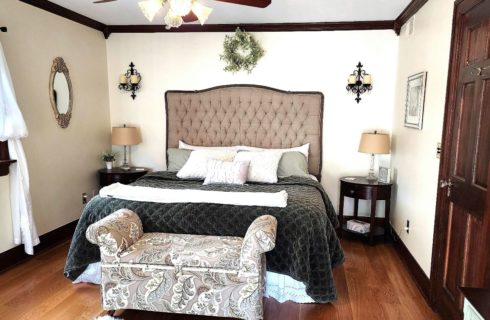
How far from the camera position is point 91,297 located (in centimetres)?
284

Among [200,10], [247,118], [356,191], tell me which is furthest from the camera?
[247,118]

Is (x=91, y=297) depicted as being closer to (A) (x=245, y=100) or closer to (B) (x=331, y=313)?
(B) (x=331, y=313)

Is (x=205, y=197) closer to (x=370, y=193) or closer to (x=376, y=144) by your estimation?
(x=370, y=193)

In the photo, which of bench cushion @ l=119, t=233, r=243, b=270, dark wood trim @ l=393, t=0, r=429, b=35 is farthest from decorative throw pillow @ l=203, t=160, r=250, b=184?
dark wood trim @ l=393, t=0, r=429, b=35

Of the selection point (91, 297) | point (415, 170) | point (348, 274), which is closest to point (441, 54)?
point (415, 170)

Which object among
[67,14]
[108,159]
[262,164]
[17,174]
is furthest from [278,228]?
[67,14]

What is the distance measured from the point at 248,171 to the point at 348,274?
4.54 ft

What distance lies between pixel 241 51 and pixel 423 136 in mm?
2394

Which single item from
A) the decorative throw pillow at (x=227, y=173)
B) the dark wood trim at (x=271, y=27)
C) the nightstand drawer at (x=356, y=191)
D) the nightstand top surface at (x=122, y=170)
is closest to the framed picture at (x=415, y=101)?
the nightstand drawer at (x=356, y=191)

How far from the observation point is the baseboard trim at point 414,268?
2.86 meters

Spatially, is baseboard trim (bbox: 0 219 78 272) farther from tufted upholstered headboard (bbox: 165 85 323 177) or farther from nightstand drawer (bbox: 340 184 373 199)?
nightstand drawer (bbox: 340 184 373 199)

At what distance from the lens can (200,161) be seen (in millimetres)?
3975

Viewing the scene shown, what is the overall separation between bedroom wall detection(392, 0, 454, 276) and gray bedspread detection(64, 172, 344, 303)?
2.64 feet

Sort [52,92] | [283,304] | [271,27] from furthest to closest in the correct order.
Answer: [271,27]
[52,92]
[283,304]
